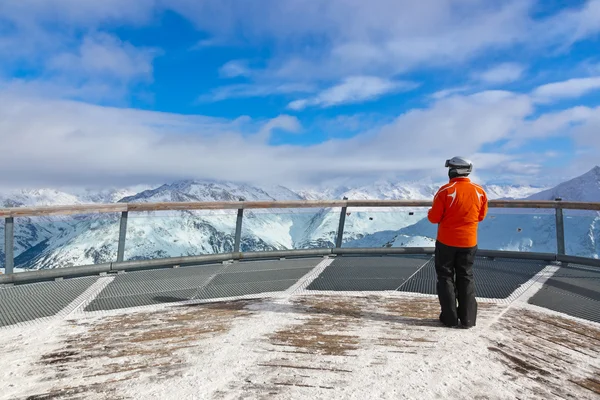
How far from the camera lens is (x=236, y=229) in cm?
777

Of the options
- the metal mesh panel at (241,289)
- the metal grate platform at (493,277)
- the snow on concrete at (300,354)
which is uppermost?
the metal grate platform at (493,277)

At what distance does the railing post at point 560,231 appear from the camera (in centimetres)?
744

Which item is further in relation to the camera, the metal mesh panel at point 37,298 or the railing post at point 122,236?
the railing post at point 122,236

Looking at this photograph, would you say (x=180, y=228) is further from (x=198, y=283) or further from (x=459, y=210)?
(x=459, y=210)

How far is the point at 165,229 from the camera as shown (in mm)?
8156

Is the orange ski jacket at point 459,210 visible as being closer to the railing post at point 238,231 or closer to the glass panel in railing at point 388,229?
the glass panel in railing at point 388,229

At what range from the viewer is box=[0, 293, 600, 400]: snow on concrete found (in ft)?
9.16

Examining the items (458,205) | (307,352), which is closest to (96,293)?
(307,352)

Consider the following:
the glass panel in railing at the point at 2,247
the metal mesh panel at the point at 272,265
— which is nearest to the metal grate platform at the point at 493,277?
the metal mesh panel at the point at 272,265

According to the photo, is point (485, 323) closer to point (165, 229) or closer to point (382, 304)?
point (382, 304)

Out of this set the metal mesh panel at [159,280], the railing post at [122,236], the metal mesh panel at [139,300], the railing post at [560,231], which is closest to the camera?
the metal mesh panel at [139,300]

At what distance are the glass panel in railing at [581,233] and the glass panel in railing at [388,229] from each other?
2.32m

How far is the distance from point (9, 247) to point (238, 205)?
11.5 ft

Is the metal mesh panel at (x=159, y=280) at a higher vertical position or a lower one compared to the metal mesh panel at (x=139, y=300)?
higher
